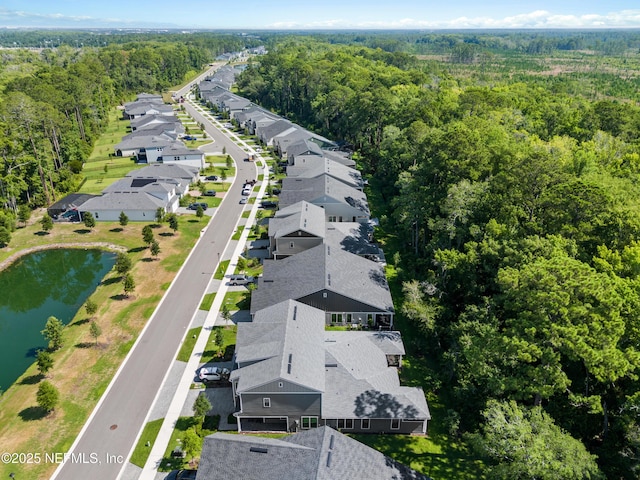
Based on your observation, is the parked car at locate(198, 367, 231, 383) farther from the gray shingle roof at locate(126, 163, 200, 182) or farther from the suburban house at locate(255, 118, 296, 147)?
the suburban house at locate(255, 118, 296, 147)

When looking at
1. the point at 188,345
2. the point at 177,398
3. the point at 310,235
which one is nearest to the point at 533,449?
the point at 177,398

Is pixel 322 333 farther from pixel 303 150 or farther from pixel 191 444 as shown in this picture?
pixel 303 150

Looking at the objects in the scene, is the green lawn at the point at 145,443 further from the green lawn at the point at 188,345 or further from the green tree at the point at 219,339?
the green tree at the point at 219,339

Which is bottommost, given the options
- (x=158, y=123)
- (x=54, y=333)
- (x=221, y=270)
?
(x=221, y=270)

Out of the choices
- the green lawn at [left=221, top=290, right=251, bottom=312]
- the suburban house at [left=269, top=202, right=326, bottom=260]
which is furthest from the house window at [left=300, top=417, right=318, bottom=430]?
the suburban house at [left=269, top=202, right=326, bottom=260]

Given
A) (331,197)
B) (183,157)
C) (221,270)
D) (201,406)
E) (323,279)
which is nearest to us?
(201,406)

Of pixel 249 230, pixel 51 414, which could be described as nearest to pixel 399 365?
pixel 51 414
